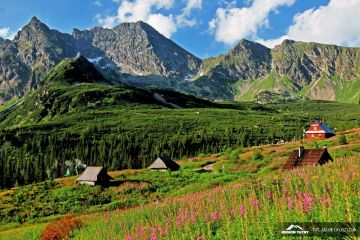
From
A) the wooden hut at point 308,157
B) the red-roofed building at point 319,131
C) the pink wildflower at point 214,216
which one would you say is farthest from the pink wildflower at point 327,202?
the red-roofed building at point 319,131

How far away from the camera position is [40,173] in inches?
5438

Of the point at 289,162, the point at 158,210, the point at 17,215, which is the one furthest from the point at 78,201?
the point at 158,210

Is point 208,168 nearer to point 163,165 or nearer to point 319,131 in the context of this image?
point 163,165

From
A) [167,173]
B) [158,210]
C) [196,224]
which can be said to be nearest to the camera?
[196,224]

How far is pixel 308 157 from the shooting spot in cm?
4281

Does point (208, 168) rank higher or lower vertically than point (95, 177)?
higher

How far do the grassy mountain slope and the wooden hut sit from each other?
5.72 feet

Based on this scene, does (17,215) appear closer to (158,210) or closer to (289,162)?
(289,162)

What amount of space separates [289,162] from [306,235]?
3475cm

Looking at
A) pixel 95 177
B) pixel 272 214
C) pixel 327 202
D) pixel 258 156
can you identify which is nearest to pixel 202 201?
pixel 272 214

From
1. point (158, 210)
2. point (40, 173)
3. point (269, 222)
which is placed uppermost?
point (269, 222)

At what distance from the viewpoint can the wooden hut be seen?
4080cm

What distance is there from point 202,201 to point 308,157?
89.7 feet

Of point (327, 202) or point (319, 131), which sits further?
point (319, 131)
